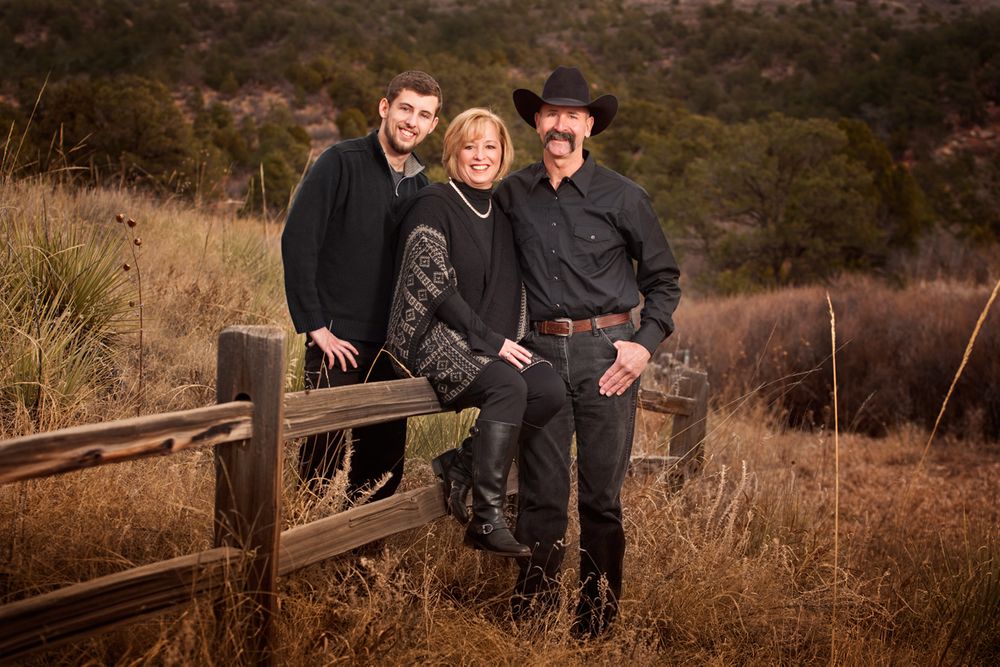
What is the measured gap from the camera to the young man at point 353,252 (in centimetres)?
371

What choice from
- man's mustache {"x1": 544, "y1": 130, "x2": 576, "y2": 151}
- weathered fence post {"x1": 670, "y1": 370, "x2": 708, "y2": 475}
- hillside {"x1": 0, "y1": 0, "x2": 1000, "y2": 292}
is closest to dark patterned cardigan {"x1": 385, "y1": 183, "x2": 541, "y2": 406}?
man's mustache {"x1": 544, "y1": 130, "x2": 576, "y2": 151}

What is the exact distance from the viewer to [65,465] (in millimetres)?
2141

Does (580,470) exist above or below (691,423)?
above

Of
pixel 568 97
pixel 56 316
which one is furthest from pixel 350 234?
pixel 56 316

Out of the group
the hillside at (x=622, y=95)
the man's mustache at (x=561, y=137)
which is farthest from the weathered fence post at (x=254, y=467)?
the hillside at (x=622, y=95)

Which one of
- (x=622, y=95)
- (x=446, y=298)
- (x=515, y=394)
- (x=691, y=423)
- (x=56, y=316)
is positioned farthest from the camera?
(x=622, y=95)

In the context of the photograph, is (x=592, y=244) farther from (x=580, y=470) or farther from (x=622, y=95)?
(x=622, y=95)

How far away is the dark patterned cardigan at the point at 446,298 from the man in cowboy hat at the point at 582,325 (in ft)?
0.74

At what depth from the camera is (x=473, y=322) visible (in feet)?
11.7

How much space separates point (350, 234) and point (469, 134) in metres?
0.67

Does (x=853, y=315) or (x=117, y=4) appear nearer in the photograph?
(x=853, y=315)

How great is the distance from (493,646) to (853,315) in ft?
38.0

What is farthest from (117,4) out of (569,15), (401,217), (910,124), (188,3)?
(401,217)

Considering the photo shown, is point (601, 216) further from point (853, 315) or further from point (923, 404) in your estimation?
point (853, 315)
